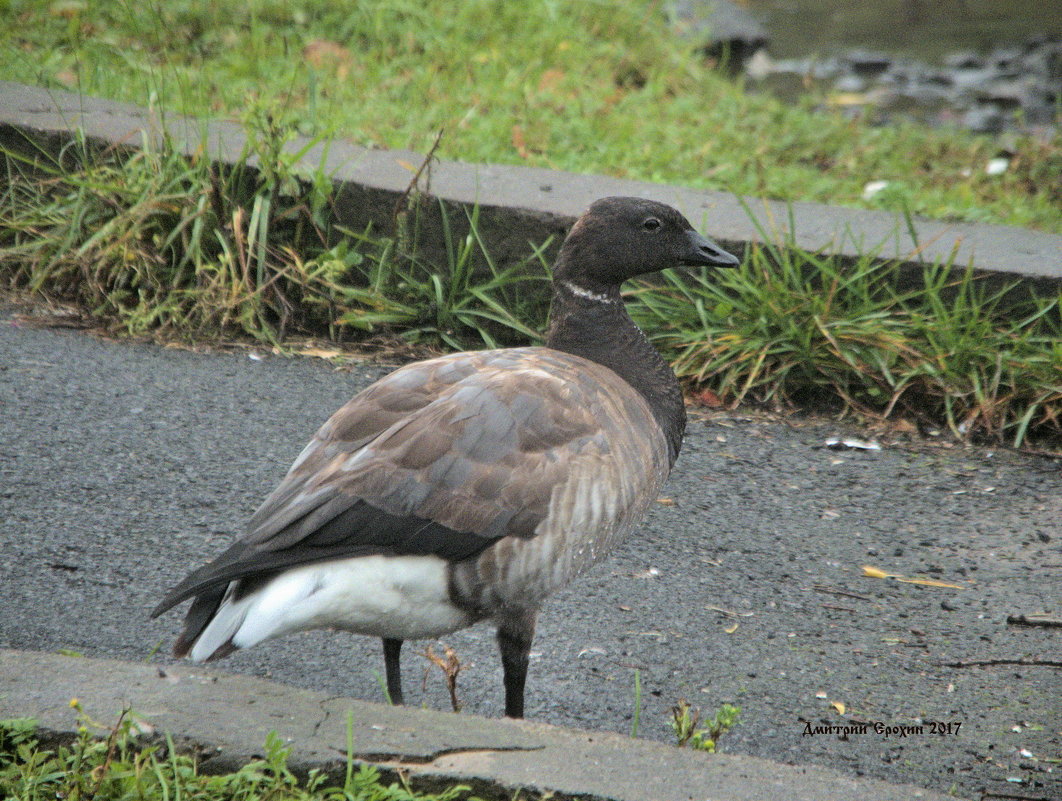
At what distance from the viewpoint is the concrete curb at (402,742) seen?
2133mm

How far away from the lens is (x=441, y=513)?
274 centimetres

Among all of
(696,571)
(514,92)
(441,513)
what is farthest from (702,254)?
(514,92)

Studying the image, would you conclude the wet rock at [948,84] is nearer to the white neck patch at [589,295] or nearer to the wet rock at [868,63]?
the wet rock at [868,63]

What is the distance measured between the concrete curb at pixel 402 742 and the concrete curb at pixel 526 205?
2913mm

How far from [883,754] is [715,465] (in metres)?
1.62

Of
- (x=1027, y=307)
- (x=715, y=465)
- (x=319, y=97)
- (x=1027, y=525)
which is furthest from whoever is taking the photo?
(x=319, y=97)

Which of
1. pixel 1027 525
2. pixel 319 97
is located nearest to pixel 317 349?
pixel 319 97

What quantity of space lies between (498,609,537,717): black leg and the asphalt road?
0.19m

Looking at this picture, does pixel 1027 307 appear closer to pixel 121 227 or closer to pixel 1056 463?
pixel 1056 463

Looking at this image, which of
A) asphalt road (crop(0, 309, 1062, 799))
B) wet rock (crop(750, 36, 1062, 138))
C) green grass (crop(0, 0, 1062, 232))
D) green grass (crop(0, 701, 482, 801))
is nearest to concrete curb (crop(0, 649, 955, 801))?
green grass (crop(0, 701, 482, 801))

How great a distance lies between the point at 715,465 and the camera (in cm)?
438

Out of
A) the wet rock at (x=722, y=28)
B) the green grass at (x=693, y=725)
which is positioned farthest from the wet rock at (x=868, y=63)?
the green grass at (x=693, y=725)

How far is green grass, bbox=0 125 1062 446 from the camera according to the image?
4629 millimetres

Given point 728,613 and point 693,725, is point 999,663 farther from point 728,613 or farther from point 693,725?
point 693,725
